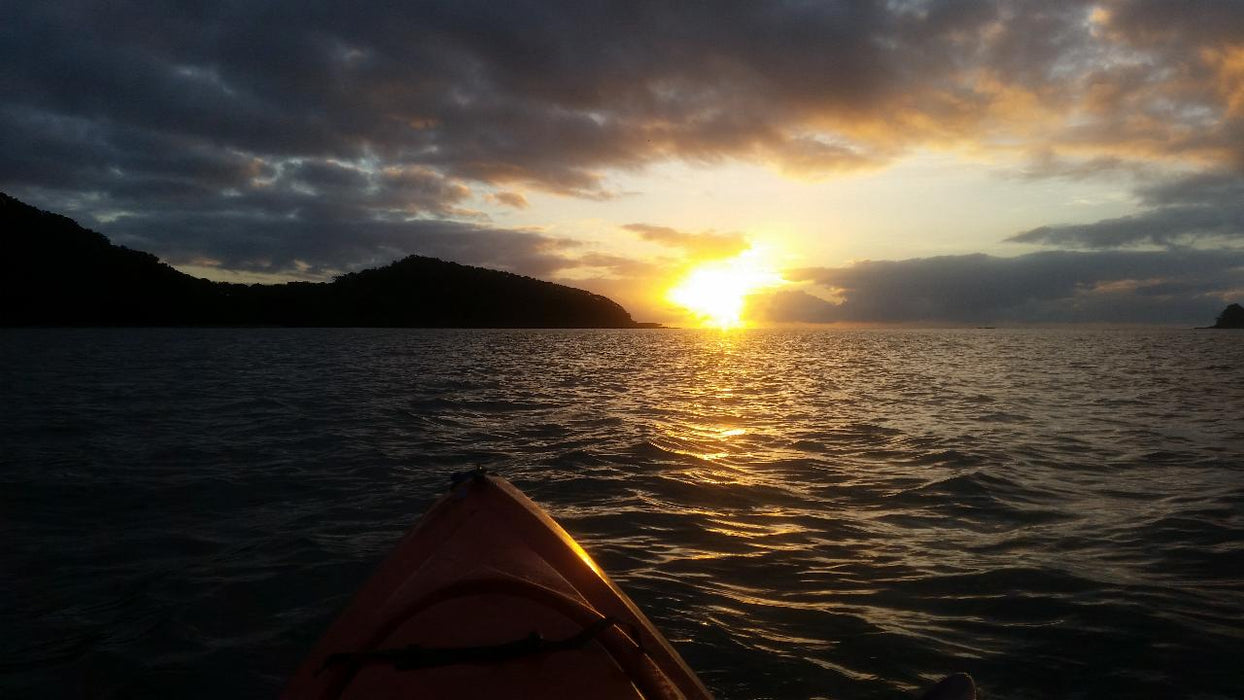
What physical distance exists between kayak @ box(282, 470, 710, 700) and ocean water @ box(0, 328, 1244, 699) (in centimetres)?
126

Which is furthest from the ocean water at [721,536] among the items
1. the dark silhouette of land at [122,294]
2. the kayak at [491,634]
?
the dark silhouette of land at [122,294]

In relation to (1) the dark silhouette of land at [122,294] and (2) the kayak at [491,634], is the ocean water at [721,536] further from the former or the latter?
(1) the dark silhouette of land at [122,294]

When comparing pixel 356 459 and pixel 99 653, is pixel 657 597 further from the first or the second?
pixel 356 459

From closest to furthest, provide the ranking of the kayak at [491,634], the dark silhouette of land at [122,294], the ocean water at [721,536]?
the kayak at [491,634] → the ocean water at [721,536] → the dark silhouette of land at [122,294]

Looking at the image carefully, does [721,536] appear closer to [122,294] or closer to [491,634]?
[491,634]

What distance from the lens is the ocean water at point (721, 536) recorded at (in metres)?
4.63

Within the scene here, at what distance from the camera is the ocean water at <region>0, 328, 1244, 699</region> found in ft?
15.2

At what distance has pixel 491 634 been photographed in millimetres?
2982

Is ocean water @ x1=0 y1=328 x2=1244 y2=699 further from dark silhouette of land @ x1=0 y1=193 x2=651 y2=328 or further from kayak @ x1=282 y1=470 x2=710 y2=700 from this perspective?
dark silhouette of land @ x1=0 y1=193 x2=651 y2=328

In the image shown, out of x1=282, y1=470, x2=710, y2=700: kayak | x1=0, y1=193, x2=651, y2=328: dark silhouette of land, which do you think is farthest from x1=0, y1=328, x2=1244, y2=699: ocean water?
x1=0, y1=193, x2=651, y2=328: dark silhouette of land

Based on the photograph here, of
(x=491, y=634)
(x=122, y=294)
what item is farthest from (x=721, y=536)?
(x=122, y=294)

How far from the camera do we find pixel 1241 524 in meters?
7.39

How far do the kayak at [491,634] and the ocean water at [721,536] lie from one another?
1.26 m

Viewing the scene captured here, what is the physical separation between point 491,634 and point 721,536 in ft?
15.7
